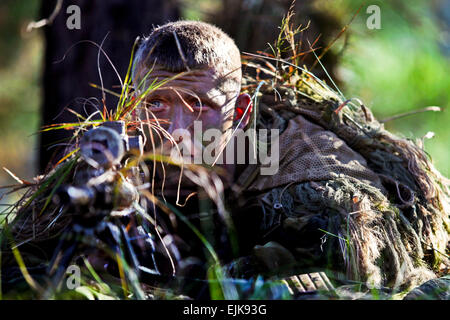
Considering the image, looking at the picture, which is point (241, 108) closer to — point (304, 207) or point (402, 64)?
point (304, 207)

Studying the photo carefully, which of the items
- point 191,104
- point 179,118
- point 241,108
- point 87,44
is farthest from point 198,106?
point 87,44

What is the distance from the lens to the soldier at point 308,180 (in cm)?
209

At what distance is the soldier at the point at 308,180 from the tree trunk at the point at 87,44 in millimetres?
1488

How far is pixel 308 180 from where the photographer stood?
7.88 ft

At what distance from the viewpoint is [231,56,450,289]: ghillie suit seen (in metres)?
2.08

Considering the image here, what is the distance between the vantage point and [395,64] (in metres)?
6.87

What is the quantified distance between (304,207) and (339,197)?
150mm

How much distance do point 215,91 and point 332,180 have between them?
0.64 meters

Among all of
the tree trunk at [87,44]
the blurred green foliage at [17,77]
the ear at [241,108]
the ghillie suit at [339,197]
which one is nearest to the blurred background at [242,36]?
the tree trunk at [87,44]

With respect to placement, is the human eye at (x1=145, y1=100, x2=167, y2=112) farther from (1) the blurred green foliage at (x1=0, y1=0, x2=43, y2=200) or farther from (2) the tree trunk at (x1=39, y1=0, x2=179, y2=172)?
(1) the blurred green foliage at (x1=0, y1=0, x2=43, y2=200)

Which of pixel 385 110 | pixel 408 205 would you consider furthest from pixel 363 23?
pixel 408 205

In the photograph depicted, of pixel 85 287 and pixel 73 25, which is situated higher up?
pixel 73 25
